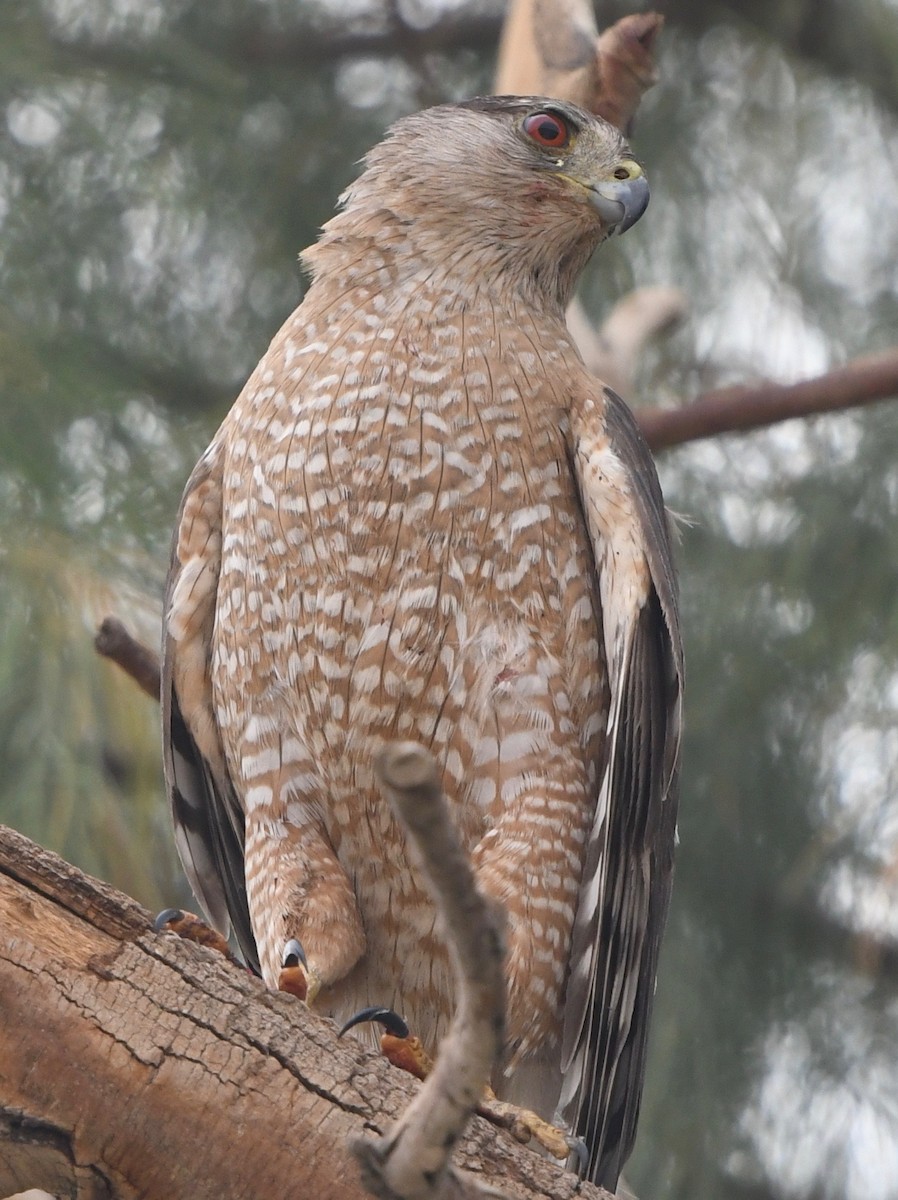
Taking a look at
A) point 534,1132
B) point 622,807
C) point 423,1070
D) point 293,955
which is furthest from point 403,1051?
point 622,807

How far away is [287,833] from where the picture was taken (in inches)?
117

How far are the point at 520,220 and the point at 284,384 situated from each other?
729 millimetres

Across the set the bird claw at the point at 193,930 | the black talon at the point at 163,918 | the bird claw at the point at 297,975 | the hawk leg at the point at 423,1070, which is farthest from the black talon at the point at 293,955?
the black talon at the point at 163,918

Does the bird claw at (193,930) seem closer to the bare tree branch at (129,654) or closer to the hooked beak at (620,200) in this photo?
the bare tree branch at (129,654)

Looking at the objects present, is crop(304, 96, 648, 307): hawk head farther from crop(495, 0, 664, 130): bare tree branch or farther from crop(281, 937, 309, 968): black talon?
crop(281, 937, 309, 968): black talon

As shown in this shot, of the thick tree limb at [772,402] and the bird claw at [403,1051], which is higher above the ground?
the thick tree limb at [772,402]

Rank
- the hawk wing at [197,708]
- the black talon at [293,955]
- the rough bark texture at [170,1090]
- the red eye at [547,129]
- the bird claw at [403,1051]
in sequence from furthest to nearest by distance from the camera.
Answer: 1. the red eye at [547,129]
2. the hawk wing at [197,708]
3. the black talon at [293,955]
4. the bird claw at [403,1051]
5. the rough bark texture at [170,1090]

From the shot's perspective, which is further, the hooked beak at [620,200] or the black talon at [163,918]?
the hooked beak at [620,200]

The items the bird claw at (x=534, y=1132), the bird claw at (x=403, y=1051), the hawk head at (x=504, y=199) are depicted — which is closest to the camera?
the bird claw at (x=534, y=1132)

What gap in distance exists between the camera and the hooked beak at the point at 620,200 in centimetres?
346

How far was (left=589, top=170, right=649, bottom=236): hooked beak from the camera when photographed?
346 cm

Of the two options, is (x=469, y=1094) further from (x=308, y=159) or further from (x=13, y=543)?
(x=308, y=159)

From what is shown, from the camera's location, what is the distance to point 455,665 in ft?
9.39

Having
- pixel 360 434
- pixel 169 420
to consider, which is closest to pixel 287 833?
pixel 360 434
